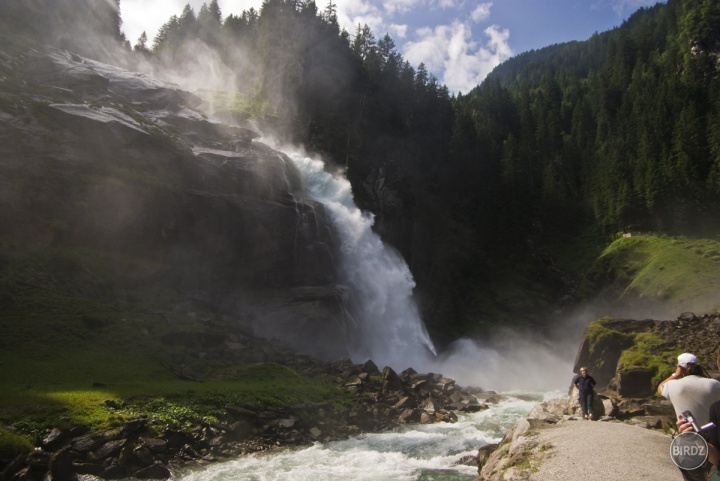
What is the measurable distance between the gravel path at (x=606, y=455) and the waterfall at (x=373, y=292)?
3523cm

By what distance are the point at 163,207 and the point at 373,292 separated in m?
24.4

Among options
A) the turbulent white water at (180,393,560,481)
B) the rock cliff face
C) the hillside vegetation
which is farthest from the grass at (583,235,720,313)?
the rock cliff face

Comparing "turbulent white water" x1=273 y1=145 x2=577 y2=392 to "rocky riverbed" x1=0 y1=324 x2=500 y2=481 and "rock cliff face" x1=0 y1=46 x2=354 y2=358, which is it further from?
"rocky riverbed" x1=0 y1=324 x2=500 y2=481

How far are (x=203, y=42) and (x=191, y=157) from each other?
71970mm

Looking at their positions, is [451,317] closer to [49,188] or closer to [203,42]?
[49,188]

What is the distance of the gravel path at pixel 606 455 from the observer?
10.6m

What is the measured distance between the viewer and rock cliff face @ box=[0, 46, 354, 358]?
40188mm

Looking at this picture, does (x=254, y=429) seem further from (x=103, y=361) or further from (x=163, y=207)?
(x=163, y=207)

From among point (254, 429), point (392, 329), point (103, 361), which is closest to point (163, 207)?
point (103, 361)

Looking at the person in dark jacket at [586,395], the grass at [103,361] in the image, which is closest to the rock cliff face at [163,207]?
the grass at [103,361]

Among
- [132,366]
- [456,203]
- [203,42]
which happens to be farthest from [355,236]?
[203,42]

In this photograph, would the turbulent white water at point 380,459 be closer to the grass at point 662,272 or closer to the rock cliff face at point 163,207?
the rock cliff face at point 163,207

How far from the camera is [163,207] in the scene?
45.5m

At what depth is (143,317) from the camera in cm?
3562
